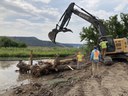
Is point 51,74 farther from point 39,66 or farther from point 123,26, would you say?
point 123,26

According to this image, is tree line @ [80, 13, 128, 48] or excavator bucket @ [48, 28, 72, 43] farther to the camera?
tree line @ [80, 13, 128, 48]

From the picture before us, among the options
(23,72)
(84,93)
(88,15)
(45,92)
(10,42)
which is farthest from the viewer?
(10,42)

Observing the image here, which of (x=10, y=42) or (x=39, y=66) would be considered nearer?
(x=39, y=66)

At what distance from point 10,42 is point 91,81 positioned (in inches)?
4461

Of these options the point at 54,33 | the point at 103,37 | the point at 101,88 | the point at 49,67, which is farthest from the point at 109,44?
the point at 101,88

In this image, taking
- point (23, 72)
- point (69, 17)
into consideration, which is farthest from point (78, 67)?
point (23, 72)

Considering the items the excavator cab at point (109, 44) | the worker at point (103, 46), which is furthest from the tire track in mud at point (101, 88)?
the excavator cab at point (109, 44)

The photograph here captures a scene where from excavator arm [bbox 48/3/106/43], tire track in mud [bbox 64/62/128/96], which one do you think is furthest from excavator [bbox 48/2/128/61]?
tire track in mud [bbox 64/62/128/96]

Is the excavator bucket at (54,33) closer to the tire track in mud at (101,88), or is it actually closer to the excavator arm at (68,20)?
the excavator arm at (68,20)

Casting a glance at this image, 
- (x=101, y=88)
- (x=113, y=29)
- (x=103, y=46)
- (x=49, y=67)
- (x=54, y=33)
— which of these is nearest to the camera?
(x=101, y=88)

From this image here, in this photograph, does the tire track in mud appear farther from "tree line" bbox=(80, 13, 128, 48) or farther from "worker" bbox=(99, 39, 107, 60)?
"tree line" bbox=(80, 13, 128, 48)

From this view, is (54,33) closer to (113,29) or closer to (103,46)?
(103,46)

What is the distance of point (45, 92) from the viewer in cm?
1638

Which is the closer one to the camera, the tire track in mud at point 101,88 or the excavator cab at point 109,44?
the tire track in mud at point 101,88
